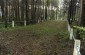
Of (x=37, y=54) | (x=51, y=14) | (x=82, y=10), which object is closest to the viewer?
(x=37, y=54)

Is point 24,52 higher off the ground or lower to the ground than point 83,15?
lower

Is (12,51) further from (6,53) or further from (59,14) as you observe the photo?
(59,14)

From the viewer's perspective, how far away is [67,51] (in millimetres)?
9500

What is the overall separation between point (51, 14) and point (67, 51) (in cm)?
7056

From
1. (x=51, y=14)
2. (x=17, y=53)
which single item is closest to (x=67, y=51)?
(x=17, y=53)

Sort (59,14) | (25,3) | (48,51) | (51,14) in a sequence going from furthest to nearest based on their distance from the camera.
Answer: (59,14)
(51,14)
(25,3)
(48,51)

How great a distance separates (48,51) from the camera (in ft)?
31.0

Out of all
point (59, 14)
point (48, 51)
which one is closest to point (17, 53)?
point (48, 51)

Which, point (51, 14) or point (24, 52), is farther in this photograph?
point (51, 14)

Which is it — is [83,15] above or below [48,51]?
above

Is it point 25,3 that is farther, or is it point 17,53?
point 25,3

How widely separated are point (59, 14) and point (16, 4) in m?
61.7

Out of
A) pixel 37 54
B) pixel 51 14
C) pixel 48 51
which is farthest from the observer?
pixel 51 14

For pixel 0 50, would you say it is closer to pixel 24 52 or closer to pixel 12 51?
pixel 12 51
